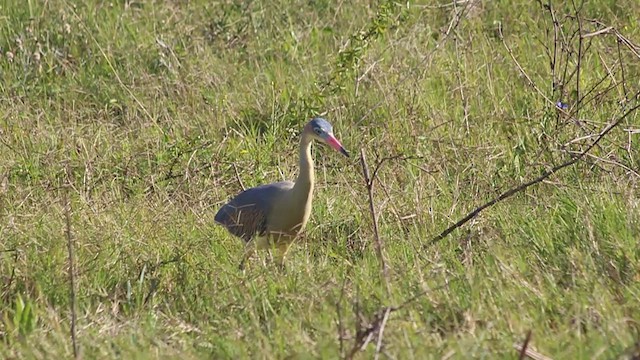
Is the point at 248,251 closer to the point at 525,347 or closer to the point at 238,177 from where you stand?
the point at 238,177

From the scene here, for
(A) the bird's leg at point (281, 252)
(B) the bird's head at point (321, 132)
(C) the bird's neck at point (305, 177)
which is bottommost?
(A) the bird's leg at point (281, 252)

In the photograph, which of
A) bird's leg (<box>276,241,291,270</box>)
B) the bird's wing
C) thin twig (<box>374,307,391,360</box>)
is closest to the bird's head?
the bird's wing

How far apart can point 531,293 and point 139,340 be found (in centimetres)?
134

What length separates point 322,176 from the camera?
22.3 ft

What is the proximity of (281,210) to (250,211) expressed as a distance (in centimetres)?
15

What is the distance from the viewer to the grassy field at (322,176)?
441cm

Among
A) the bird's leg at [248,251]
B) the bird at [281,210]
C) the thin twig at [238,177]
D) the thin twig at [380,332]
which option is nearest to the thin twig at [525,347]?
the thin twig at [380,332]

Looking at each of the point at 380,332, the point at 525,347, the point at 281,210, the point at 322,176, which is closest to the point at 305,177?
the point at 281,210

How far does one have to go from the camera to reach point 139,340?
173 inches

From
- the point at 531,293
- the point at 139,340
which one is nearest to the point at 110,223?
the point at 139,340

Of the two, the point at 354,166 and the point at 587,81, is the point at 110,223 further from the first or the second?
the point at 587,81

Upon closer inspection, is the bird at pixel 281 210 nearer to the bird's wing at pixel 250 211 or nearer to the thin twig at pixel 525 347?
the bird's wing at pixel 250 211

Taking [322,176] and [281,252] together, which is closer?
[281,252]

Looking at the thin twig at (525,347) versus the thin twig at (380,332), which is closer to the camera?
the thin twig at (525,347)
